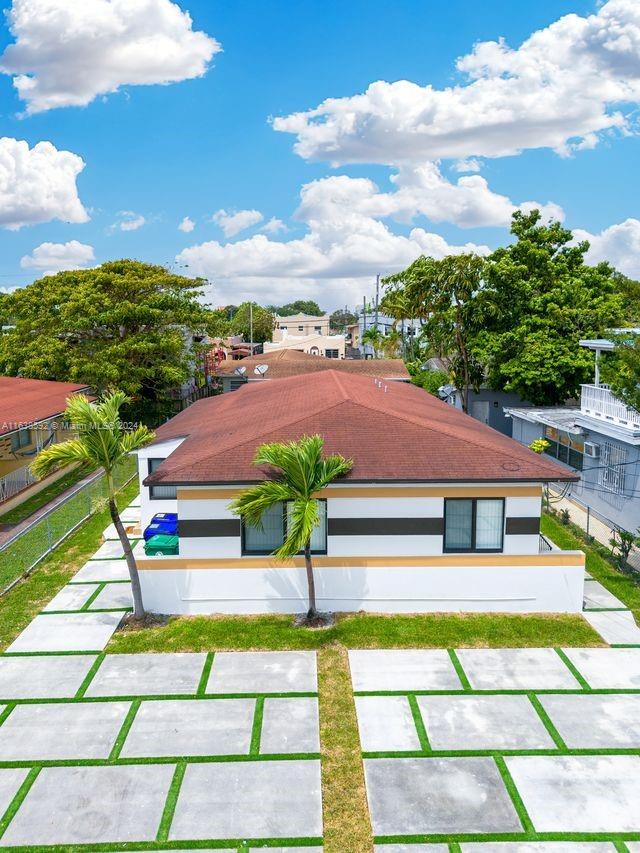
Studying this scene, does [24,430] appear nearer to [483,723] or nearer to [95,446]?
[95,446]

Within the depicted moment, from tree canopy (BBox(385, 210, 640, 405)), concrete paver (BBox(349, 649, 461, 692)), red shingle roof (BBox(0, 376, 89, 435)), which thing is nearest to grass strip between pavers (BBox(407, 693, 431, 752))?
concrete paver (BBox(349, 649, 461, 692))

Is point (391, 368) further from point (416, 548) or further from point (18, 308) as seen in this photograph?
point (416, 548)

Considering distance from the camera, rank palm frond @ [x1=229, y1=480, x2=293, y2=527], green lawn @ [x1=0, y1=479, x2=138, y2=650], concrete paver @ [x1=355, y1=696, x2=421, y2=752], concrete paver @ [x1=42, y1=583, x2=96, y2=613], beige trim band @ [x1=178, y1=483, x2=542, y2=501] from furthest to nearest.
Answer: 1. concrete paver @ [x1=42, y1=583, x2=96, y2=613]
2. beige trim band @ [x1=178, y1=483, x2=542, y2=501]
3. green lawn @ [x1=0, y1=479, x2=138, y2=650]
4. palm frond @ [x1=229, y1=480, x2=293, y2=527]
5. concrete paver @ [x1=355, y1=696, x2=421, y2=752]

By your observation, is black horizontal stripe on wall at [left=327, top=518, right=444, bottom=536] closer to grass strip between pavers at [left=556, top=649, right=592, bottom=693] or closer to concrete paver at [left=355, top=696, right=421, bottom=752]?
grass strip between pavers at [left=556, top=649, right=592, bottom=693]

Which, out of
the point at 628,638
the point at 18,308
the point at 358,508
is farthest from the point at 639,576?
the point at 18,308

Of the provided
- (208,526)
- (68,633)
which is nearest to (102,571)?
(68,633)

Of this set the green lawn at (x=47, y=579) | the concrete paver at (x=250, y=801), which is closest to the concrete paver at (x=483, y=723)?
the concrete paver at (x=250, y=801)
